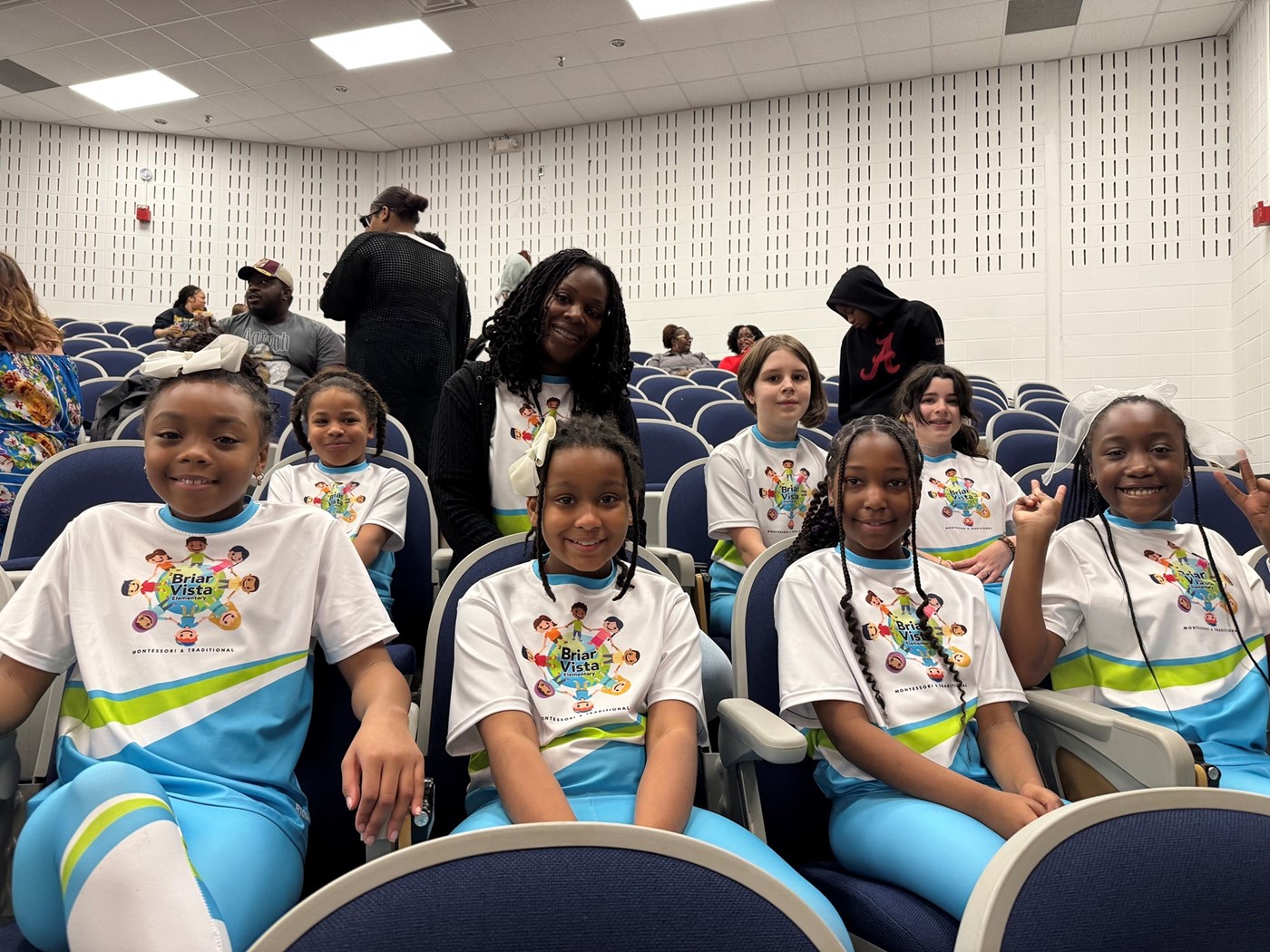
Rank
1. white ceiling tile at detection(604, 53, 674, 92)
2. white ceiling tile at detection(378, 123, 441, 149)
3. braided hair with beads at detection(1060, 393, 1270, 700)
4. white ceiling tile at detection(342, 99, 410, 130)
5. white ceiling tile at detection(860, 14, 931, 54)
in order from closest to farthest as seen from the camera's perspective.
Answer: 1. braided hair with beads at detection(1060, 393, 1270, 700)
2. white ceiling tile at detection(860, 14, 931, 54)
3. white ceiling tile at detection(604, 53, 674, 92)
4. white ceiling tile at detection(342, 99, 410, 130)
5. white ceiling tile at detection(378, 123, 441, 149)

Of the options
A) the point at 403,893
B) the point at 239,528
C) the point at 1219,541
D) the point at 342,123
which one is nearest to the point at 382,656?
the point at 239,528

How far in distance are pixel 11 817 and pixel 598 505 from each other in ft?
3.07

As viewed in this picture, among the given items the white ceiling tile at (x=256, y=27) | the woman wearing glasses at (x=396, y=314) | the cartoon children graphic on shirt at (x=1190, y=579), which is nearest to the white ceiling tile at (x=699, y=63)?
the white ceiling tile at (x=256, y=27)

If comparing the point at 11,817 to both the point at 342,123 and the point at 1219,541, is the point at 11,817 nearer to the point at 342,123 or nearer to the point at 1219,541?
the point at 1219,541

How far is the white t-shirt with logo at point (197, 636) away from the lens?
1216 mm

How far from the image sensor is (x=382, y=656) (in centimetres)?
135

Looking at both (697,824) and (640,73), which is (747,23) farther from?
(697,824)

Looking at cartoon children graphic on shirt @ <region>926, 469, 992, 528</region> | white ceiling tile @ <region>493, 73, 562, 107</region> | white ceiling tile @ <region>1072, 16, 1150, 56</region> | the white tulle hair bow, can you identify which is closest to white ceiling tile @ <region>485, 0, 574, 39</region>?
white ceiling tile @ <region>493, 73, 562, 107</region>

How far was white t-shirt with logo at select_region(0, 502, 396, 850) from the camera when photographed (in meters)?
1.22

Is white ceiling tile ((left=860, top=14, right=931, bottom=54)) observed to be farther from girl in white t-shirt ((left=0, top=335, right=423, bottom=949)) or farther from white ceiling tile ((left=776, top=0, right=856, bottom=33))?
girl in white t-shirt ((left=0, top=335, right=423, bottom=949))

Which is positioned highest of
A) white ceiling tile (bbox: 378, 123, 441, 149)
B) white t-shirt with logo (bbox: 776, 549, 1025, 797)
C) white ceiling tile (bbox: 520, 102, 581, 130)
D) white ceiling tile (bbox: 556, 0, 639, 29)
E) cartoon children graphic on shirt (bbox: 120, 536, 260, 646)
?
white ceiling tile (bbox: 378, 123, 441, 149)

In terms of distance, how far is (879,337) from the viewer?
341 cm

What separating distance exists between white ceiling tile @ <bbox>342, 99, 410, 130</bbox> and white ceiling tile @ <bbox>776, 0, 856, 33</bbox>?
166 inches

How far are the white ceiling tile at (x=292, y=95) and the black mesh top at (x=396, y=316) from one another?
21.4 ft
